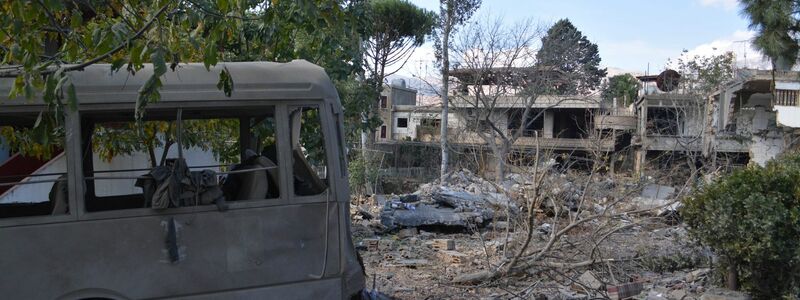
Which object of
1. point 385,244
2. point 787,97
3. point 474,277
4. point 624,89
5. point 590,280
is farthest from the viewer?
point 624,89

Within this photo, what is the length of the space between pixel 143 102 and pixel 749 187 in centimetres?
546

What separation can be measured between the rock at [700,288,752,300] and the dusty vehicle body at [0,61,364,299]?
3.63 meters

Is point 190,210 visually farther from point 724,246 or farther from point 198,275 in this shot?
point 724,246

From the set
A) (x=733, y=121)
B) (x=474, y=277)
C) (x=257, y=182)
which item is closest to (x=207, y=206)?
(x=257, y=182)

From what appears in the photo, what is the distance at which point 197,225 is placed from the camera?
4.47 metres

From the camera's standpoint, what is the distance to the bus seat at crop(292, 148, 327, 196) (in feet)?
16.0

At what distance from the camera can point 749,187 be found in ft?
21.0

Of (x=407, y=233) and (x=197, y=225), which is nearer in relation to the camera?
(x=197, y=225)

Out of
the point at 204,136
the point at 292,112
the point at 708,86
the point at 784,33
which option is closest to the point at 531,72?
the point at 708,86

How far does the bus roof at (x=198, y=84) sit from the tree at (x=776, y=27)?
59.8 feet

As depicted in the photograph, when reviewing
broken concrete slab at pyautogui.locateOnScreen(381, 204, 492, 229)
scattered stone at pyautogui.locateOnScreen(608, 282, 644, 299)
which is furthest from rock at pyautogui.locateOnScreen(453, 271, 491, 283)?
broken concrete slab at pyautogui.locateOnScreen(381, 204, 492, 229)

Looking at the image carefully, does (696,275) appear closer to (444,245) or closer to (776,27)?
(444,245)

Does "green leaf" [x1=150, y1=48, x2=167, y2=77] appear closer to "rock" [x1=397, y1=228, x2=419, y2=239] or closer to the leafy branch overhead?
the leafy branch overhead

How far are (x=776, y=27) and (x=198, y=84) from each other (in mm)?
19307
